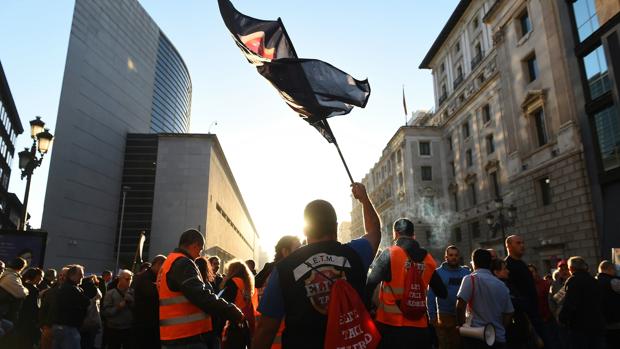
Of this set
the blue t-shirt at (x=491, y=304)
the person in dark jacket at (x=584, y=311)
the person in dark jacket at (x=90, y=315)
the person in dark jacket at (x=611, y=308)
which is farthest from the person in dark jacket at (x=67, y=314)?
the person in dark jacket at (x=611, y=308)

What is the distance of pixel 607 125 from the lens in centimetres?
1758

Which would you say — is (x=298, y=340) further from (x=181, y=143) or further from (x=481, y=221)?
(x=181, y=143)

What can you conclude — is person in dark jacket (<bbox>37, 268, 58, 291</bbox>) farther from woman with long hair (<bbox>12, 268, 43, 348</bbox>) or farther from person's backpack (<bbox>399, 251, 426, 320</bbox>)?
person's backpack (<bbox>399, 251, 426, 320</bbox>)

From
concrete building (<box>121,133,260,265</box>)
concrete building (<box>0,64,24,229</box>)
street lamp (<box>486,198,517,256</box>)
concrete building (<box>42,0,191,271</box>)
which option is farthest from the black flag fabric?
concrete building (<box>0,64,24,229</box>)

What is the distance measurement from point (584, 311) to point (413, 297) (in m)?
3.87

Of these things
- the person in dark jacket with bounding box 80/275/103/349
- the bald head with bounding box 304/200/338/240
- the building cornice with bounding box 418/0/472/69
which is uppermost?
the building cornice with bounding box 418/0/472/69

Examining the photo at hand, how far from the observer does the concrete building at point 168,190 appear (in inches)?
1446

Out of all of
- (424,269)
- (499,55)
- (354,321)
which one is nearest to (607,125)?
(499,55)

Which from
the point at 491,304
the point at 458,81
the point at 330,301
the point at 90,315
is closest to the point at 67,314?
the point at 90,315

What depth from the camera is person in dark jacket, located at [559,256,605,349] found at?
6.14 meters

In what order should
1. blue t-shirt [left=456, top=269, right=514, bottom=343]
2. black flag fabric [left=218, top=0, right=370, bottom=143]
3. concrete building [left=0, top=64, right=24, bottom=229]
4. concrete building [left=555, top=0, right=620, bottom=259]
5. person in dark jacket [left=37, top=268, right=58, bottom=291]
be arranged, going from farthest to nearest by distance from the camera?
concrete building [left=0, top=64, right=24, bottom=229] < concrete building [left=555, top=0, right=620, bottom=259] < person in dark jacket [left=37, top=268, right=58, bottom=291] < blue t-shirt [left=456, top=269, right=514, bottom=343] < black flag fabric [left=218, top=0, right=370, bottom=143]

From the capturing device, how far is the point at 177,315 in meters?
3.99

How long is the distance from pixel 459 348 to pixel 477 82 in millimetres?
35373

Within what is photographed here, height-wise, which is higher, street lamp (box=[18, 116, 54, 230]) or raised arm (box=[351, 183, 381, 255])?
street lamp (box=[18, 116, 54, 230])
